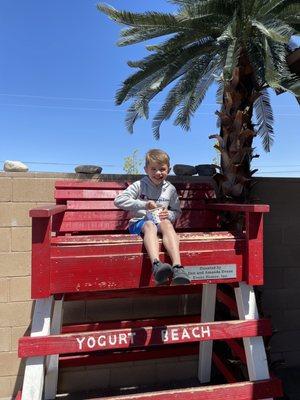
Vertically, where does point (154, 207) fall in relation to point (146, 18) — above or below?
below

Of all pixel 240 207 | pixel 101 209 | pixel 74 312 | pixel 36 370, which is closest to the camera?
pixel 36 370

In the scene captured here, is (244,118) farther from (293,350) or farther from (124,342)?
(293,350)

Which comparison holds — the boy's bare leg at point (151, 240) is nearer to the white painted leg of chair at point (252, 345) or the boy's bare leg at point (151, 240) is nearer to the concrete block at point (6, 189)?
the white painted leg of chair at point (252, 345)

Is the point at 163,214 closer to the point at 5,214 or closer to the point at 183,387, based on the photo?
the point at 5,214

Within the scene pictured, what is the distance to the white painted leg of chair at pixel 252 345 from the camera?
110 inches

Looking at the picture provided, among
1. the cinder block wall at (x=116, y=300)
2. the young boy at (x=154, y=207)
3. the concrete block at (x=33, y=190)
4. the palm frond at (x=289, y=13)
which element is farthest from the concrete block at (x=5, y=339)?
the palm frond at (x=289, y=13)

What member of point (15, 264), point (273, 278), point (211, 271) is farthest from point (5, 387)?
point (273, 278)

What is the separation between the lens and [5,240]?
3805 mm

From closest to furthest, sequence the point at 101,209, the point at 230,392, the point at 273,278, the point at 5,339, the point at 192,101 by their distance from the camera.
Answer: the point at 230,392 → the point at 101,209 → the point at 5,339 → the point at 273,278 → the point at 192,101

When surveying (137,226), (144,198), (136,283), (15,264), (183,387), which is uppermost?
(144,198)

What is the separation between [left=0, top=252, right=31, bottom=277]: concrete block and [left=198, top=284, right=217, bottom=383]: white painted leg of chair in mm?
1758

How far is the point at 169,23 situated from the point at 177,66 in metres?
0.50

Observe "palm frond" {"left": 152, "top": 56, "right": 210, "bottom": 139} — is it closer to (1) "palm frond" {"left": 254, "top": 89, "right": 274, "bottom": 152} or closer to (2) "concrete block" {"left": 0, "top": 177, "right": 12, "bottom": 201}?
(1) "palm frond" {"left": 254, "top": 89, "right": 274, "bottom": 152}

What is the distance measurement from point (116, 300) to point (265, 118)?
9.17 ft
